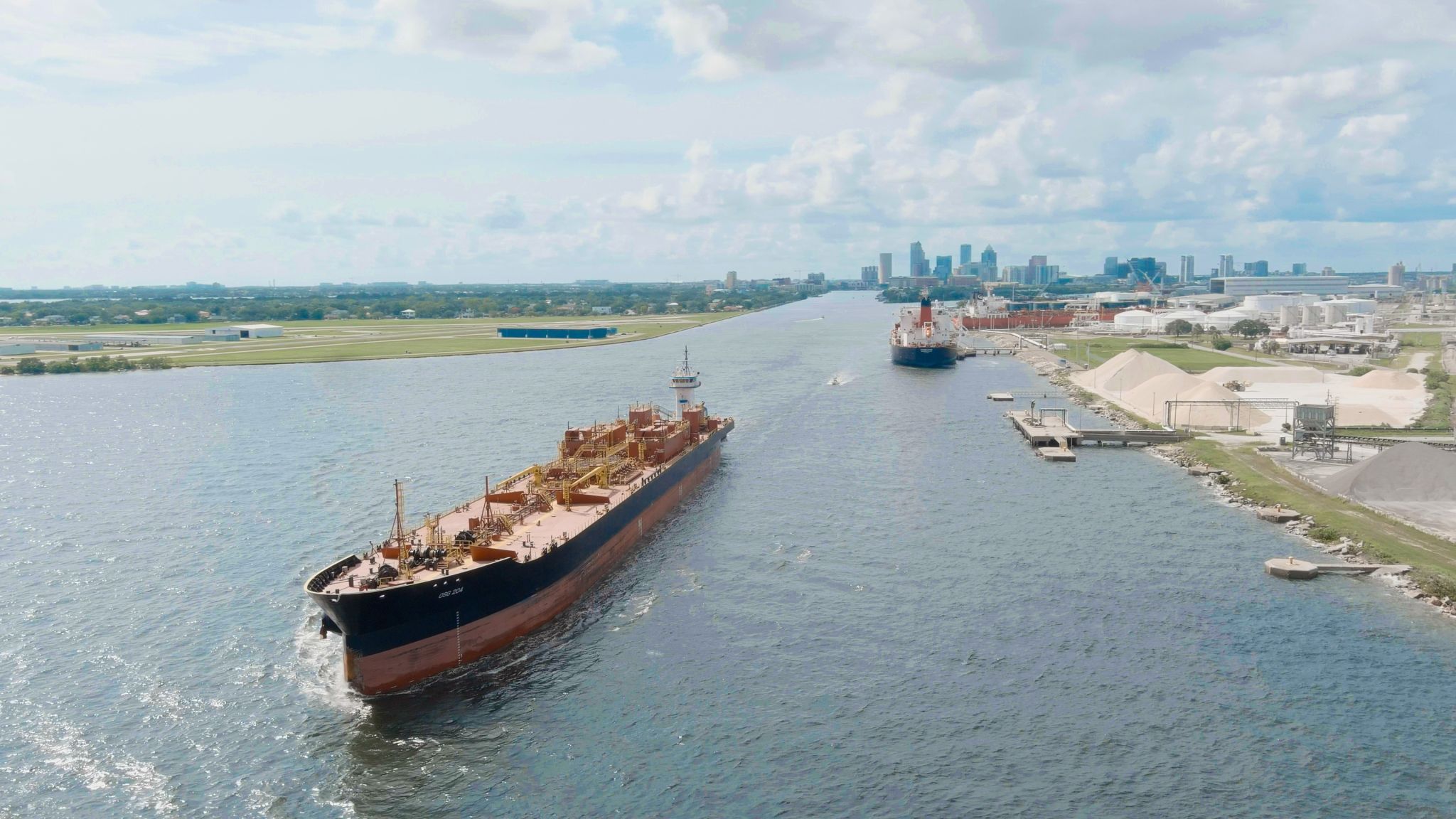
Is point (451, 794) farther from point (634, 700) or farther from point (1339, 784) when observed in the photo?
point (1339, 784)

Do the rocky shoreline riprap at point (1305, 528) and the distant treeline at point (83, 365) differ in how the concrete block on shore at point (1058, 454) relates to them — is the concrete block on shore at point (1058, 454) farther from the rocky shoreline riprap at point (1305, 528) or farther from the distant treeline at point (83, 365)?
the distant treeline at point (83, 365)

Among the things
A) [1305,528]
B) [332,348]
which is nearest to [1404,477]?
[1305,528]

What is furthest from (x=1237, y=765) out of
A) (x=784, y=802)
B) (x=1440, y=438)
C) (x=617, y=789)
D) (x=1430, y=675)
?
(x=1440, y=438)

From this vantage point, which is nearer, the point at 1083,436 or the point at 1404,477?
the point at 1404,477

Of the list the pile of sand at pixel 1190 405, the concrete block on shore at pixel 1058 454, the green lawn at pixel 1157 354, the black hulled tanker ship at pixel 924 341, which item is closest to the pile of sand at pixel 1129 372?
the pile of sand at pixel 1190 405

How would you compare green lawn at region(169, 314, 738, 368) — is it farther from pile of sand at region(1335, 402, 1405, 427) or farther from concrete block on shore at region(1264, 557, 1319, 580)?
concrete block on shore at region(1264, 557, 1319, 580)

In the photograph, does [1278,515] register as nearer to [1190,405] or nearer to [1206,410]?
[1190,405]
